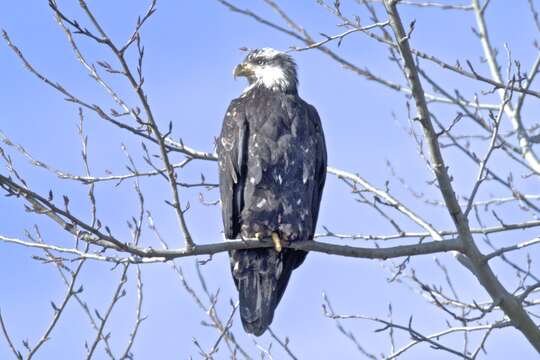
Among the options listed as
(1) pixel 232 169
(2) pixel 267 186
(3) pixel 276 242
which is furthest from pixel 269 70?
(3) pixel 276 242

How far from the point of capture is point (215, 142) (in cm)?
642

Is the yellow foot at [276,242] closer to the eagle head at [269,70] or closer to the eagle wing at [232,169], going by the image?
the eagle wing at [232,169]

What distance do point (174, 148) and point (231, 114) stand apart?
0.45 m

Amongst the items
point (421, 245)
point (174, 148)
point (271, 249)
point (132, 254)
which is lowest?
point (132, 254)

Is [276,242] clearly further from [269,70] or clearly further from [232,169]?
[269,70]

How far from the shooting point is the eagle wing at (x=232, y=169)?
582cm

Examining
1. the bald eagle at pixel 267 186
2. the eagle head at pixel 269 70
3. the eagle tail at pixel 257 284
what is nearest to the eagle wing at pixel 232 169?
the bald eagle at pixel 267 186

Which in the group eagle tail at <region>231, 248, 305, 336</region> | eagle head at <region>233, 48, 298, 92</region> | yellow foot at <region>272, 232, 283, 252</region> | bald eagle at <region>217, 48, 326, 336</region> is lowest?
eagle tail at <region>231, 248, 305, 336</region>

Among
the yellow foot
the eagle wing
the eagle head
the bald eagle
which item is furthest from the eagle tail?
the eagle head

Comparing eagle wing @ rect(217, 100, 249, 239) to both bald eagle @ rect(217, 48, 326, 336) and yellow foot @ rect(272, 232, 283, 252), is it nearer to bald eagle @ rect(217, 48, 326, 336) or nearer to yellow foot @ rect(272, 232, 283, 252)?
bald eagle @ rect(217, 48, 326, 336)

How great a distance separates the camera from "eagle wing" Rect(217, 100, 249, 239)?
229 inches

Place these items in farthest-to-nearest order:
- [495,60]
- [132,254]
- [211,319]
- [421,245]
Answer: [495,60] < [211,319] < [421,245] < [132,254]

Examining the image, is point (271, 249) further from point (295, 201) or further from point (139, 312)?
point (139, 312)

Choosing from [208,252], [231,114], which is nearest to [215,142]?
[231,114]
